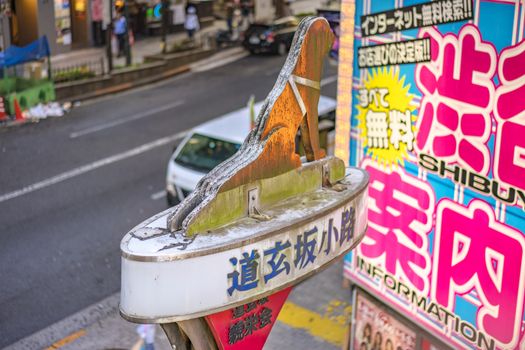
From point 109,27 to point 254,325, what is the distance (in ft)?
71.7

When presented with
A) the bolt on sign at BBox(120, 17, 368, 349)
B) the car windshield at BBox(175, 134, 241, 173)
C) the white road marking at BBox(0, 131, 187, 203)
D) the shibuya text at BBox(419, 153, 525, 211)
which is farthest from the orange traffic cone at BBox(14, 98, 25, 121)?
the bolt on sign at BBox(120, 17, 368, 349)

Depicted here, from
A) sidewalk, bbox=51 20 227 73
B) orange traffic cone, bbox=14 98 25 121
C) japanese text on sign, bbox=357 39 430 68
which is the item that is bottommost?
orange traffic cone, bbox=14 98 25 121

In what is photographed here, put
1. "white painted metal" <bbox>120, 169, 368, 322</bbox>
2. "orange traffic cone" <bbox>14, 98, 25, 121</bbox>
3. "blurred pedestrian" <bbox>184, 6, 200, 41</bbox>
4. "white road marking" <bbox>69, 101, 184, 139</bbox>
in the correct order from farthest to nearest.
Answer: "blurred pedestrian" <bbox>184, 6, 200, 41</bbox> < "orange traffic cone" <bbox>14, 98, 25, 121</bbox> < "white road marking" <bbox>69, 101, 184, 139</bbox> < "white painted metal" <bbox>120, 169, 368, 322</bbox>

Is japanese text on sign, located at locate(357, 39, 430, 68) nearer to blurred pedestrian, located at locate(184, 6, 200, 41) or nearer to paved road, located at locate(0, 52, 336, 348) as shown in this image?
paved road, located at locate(0, 52, 336, 348)

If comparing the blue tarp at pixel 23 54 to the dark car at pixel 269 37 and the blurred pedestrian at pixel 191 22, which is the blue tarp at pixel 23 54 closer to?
the blurred pedestrian at pixel 191 22

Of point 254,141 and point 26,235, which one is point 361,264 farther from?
point 26,235

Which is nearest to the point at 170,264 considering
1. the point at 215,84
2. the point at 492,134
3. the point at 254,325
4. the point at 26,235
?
the point at 254,325

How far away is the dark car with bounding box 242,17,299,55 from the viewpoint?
Result: 3092 centimetres

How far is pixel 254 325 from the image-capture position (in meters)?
6.52

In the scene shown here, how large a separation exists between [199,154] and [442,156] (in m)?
7.61

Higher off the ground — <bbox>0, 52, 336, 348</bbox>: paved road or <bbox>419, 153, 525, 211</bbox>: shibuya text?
<bbox>419, 153, 525, 211</bbox>: shibuya text

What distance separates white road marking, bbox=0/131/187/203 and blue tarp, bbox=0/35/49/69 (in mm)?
5233

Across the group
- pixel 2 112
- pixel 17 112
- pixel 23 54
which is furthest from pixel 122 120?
pixel 23 54

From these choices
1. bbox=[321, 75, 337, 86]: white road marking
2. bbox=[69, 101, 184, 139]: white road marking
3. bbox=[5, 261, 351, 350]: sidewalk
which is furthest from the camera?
bbox=[321, 75, 337, 86]: white road marking
